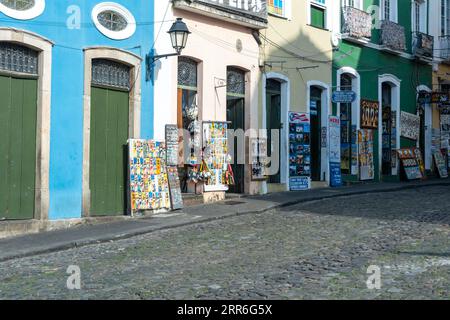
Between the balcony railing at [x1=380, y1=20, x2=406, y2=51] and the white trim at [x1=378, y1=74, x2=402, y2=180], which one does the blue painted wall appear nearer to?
the balcony railing at [x1=380, y1=20, x2=406, y2=51]

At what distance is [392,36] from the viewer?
21156 mm

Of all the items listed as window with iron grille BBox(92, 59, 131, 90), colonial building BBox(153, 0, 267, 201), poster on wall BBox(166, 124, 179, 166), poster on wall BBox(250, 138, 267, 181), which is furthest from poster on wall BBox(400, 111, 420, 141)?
window with iron grille BBox(92, 59, 131, 90)

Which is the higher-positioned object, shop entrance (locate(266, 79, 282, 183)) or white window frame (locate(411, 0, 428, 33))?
white window frame (locate(411, 0, 428, 33))

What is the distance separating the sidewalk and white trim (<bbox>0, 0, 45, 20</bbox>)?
12.9 feet

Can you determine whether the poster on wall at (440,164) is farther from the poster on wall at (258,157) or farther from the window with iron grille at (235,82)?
the window with iron grille at (235,82)

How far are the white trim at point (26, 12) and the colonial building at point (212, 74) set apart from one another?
296 centimetres

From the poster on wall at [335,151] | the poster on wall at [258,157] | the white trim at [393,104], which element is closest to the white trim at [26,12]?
the poster on wall at [258,157]

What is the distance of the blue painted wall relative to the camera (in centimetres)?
1130

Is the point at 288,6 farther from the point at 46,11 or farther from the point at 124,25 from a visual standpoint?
the point at 46,11

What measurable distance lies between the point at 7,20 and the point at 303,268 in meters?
6.98

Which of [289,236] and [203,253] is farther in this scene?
[289,236]

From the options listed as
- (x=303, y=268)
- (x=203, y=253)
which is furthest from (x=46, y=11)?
(x=303, y=268)

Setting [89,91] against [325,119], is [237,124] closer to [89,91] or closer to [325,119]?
[325,119]

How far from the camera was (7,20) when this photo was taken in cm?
1055
